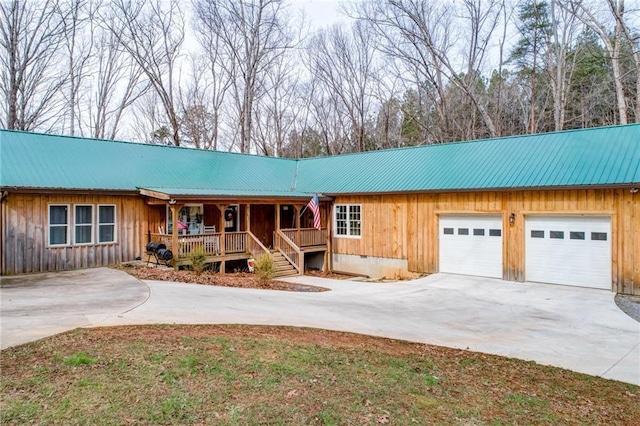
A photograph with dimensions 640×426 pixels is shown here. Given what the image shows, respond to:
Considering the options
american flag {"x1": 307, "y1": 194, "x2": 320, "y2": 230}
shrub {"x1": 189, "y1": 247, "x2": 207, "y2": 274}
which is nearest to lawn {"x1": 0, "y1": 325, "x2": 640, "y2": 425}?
shrub {"x1": 189, "y1": 247, "x2": 207, "y2": 274}

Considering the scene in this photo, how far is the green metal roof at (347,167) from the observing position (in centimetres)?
1341

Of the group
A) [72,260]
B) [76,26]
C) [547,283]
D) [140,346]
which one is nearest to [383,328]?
[140,346]

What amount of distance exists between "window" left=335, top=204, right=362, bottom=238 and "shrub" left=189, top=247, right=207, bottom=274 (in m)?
6.65

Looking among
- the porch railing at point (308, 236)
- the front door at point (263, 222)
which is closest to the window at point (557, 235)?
the porch railing at point (308, 236)

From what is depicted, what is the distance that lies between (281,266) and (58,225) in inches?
314

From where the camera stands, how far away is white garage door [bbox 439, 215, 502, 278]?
14844 millimetres

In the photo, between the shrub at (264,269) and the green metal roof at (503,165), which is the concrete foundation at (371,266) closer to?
the green metal roof at (503,165)

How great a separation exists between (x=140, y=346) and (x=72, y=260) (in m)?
10.2

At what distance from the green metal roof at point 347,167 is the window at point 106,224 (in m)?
0.87

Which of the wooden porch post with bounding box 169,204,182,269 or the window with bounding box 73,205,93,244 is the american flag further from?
the window with bounding box 73,205,93,244

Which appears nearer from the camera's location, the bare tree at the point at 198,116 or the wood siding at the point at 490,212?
the wood siding at the point at 490,212

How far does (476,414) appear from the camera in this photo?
4.62 metres

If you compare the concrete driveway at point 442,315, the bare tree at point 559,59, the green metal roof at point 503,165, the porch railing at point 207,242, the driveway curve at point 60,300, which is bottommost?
the concrete driveway at point 442,315

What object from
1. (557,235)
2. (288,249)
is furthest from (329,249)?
Result: (557,235)
